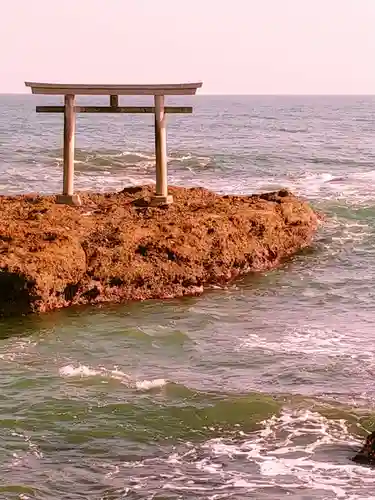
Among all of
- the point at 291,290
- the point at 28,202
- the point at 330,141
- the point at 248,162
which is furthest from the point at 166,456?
the point at 330,141

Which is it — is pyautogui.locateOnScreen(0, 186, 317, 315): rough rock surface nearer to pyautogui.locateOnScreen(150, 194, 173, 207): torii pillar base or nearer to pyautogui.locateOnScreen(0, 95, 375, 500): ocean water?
pyautogui.locateOnScreen(150, 194, 173, 207): torii pillar base

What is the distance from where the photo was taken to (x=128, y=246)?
16.2 metres

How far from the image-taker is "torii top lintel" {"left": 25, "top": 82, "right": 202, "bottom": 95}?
17812mm

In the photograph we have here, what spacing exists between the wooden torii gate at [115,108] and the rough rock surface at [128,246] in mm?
425

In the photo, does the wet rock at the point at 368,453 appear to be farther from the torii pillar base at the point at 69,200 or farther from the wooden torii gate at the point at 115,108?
the torii pillar base at the point at 69,200

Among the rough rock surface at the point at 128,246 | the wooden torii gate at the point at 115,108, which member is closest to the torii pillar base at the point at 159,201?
the wooden torii gate at the point at 115,108

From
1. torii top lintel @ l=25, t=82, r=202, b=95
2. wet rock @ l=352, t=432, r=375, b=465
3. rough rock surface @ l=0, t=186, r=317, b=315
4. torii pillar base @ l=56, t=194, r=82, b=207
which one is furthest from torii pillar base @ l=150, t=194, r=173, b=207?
wet rock @ l=352, t=432, r=375, b=465

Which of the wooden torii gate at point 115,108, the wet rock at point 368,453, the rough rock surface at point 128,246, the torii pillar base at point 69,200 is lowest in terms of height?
the wet rock at point 368,453

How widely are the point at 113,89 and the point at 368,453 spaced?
1074cm

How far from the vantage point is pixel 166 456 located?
990 cm

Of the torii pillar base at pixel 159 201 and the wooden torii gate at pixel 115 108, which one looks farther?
the torii pillar base at pixel 159 201

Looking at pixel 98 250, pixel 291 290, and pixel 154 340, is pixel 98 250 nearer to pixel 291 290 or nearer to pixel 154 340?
pixel 154 340

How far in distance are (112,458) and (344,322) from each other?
6.52 metres

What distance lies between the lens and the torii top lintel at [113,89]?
17.8 metres
